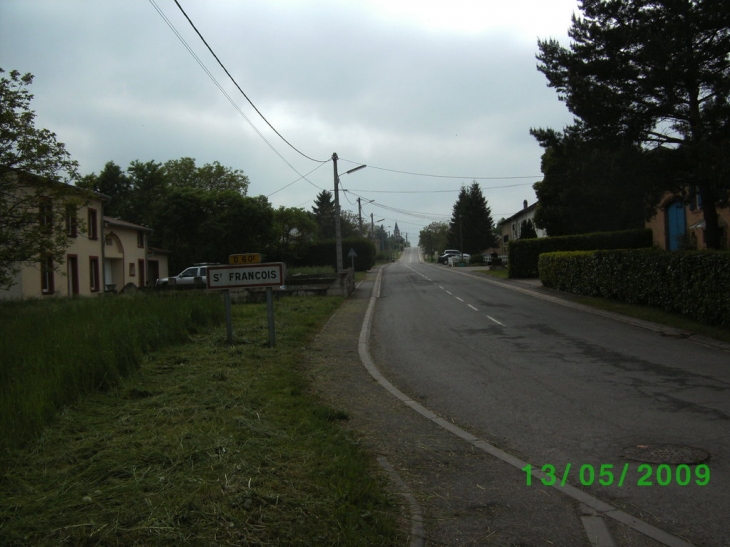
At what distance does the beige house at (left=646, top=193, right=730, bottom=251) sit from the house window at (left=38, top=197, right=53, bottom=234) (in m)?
25.2

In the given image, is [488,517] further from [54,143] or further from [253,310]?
[54,143]

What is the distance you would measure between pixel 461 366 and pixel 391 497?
6.20 meters

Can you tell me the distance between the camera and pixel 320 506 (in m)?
4.11

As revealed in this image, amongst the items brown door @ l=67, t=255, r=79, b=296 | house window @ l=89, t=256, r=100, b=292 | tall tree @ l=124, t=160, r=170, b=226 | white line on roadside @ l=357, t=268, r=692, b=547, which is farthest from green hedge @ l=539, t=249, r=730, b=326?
tall tree @ l=124, t=160, r=170, b=226

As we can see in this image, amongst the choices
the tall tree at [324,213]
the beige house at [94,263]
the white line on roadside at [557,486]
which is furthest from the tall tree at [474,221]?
the white line on roadside at [557,486]

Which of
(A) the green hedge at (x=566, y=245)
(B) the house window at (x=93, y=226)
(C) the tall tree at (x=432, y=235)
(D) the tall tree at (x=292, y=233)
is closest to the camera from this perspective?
(B) the house window at (x=93, y=226)

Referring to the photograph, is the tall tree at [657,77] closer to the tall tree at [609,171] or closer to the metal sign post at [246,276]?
the tall tree at [609,171]

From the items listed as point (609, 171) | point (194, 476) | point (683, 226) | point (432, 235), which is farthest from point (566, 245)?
point (432, 235)

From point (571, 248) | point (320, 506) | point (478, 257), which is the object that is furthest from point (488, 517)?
point (478, 257)

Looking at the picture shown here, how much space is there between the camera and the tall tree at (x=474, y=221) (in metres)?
86.3
